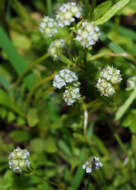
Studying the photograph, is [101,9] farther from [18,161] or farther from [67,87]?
[18,161]

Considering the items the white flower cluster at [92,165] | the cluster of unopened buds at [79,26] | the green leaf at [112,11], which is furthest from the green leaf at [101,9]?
the white flower cluster at [92,165]

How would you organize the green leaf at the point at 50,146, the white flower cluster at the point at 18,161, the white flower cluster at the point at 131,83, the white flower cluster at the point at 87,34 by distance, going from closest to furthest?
the white flower cluster at the point at 87,34
the white flower cluster at the point at 18,161
the white flower cluster at the point at 131,83
the green leaf at the point at 50,146

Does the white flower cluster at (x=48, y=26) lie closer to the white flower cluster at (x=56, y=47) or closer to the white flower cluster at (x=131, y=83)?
the white flower cluster at (x=56, y=47)

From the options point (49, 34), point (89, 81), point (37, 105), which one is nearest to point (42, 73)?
point (37, 105)

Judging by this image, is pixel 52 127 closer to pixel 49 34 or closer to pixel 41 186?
pixel 41 186

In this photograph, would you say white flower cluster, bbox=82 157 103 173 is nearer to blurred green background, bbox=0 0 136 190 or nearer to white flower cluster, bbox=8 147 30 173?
white flower cluster, bbox=8 147 30 173
